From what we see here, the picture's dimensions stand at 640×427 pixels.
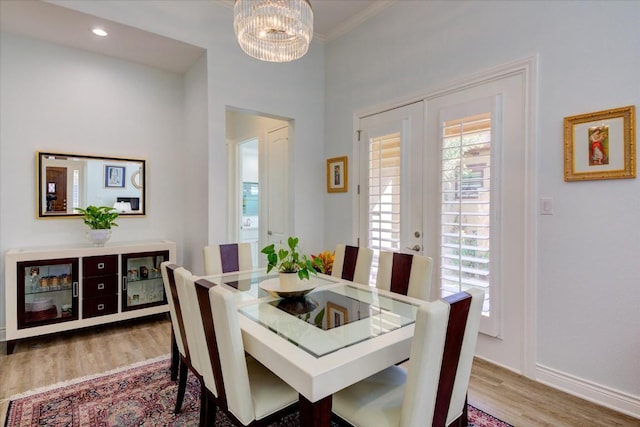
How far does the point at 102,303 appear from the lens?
3.21m

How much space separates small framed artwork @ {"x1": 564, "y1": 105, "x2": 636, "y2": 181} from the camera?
1920mm

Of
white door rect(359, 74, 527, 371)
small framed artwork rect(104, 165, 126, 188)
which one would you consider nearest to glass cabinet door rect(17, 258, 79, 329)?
small framed artwork rect(104, 165, 126, 188)

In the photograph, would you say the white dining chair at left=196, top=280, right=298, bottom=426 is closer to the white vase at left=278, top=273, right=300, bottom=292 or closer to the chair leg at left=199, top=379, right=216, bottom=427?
the chair leg at left=199, top=379, right=216, bottom=427

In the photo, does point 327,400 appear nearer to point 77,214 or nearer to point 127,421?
point 127,421

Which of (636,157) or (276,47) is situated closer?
(636,157)

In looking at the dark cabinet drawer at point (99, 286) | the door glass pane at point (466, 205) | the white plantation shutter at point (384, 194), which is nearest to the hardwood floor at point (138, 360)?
the dark cabinet drawer at point (99, 286)

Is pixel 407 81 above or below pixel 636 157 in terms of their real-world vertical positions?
above

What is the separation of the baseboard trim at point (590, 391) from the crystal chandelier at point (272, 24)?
8.84 ft

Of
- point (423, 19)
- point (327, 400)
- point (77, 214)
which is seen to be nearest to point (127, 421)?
point (327, 400)

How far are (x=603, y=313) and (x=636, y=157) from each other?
929 millimetres

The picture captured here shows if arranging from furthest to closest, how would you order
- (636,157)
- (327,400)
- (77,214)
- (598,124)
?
(77,214), (598,124), (636,157), (327,400)

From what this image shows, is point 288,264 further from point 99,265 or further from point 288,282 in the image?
point 99,265

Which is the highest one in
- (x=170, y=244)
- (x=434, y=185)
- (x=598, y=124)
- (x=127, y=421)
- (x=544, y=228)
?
(x=598, y=124)

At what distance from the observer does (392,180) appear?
328 cm
